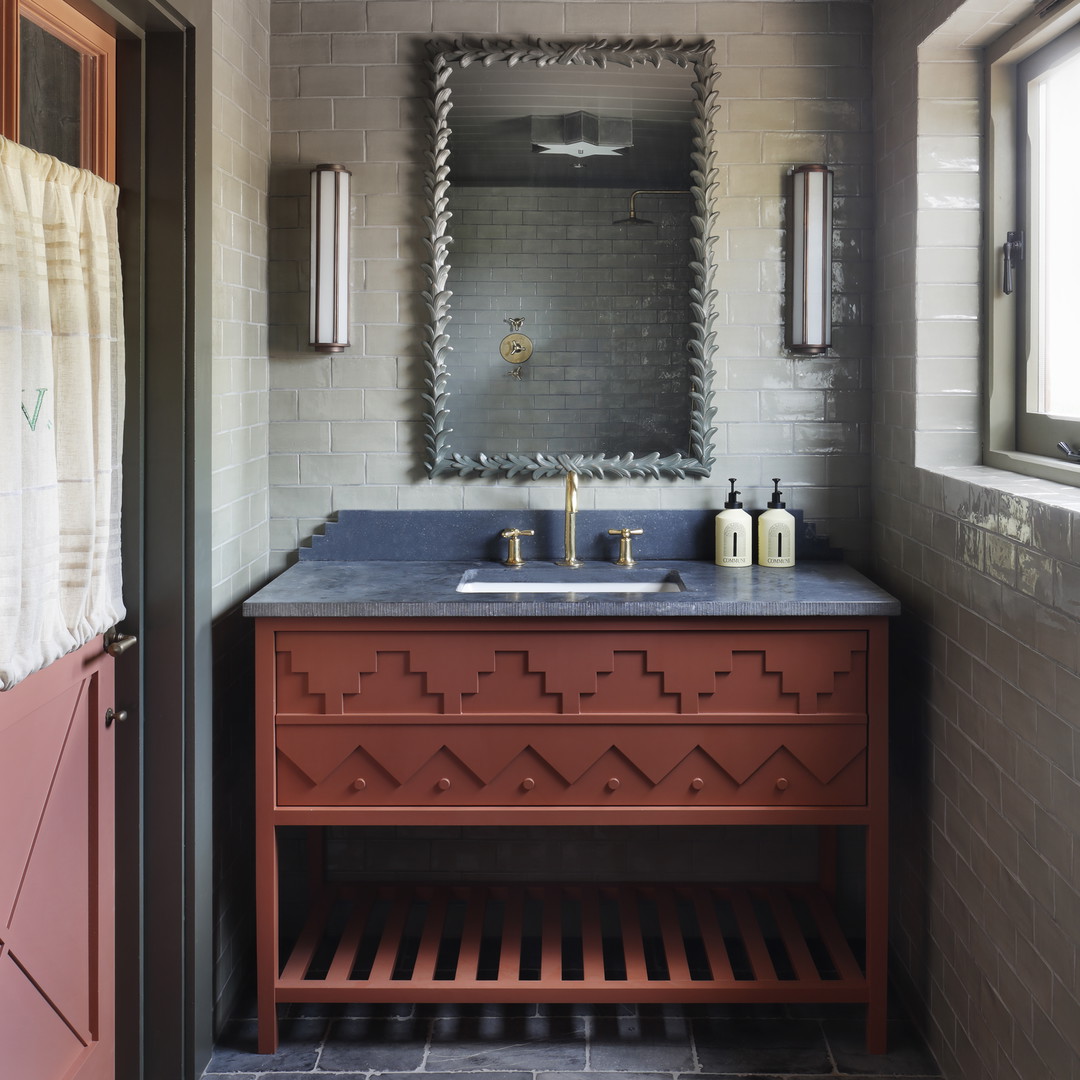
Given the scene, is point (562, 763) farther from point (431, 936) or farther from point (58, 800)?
point (58, 800)

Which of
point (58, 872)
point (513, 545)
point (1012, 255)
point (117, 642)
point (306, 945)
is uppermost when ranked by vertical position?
point (1012, 255)

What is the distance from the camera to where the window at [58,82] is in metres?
1.91

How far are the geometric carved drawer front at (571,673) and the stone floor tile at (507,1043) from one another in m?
0.85

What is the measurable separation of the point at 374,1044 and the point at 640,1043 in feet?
2.20

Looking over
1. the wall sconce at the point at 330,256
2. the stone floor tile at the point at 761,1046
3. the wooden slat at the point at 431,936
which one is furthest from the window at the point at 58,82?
the stone floor tile at the point at 761,1046

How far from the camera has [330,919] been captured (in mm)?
3262

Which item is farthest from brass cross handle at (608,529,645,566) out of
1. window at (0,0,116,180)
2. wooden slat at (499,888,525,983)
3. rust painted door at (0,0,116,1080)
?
window at (0,0,116,180)

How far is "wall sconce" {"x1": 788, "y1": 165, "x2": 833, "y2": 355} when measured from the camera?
3.14 m

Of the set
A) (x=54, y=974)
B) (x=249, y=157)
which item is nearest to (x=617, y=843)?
(x=54, y=974)

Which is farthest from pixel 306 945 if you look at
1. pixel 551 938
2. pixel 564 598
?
pixel 564 598

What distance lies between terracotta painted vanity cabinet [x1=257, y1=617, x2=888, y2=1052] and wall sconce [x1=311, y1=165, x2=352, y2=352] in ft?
3.10

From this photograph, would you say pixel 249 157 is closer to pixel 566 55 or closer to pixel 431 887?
pixel 566 55

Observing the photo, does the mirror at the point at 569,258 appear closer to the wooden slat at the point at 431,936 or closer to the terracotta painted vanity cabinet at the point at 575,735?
the terracotta painted vanity cabinet at the point at 575,735

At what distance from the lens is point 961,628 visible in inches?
99.1
